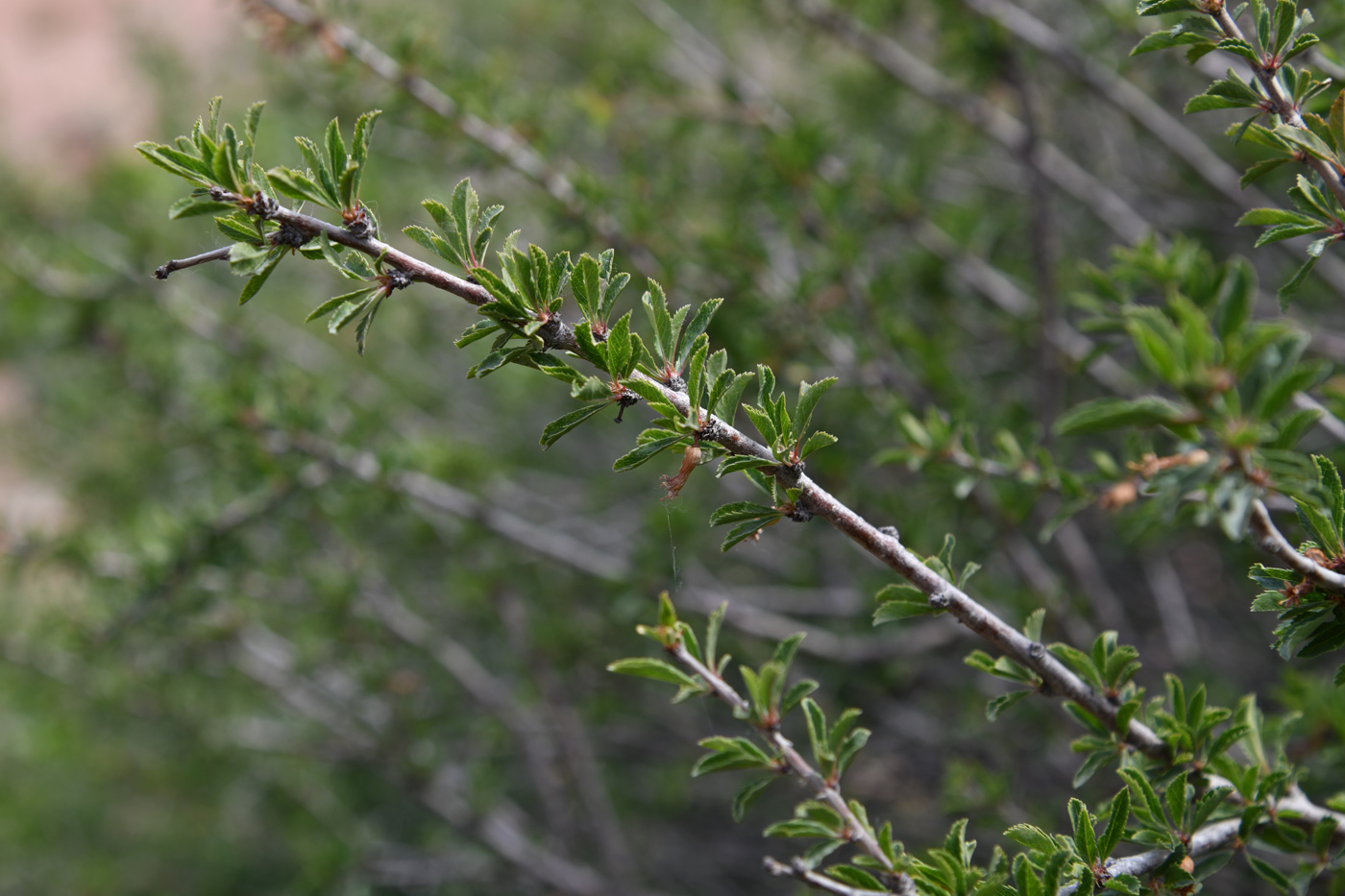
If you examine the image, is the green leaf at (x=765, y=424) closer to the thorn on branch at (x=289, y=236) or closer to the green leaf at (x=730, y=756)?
the green leaf at (x=730, y=756)

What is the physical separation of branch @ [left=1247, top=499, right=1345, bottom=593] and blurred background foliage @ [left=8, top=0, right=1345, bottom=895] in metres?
0.55

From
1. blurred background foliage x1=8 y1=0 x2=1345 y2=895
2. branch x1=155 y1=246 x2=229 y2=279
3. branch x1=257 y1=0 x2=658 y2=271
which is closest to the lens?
branch x1=155 y1=246 x2=229 y2=279

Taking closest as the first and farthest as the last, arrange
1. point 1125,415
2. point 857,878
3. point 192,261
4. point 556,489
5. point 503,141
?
point 1125,415, point 192,261, point 857,878, point 503,141, point 556,489

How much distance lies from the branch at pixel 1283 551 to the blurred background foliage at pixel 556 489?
545 millimetres

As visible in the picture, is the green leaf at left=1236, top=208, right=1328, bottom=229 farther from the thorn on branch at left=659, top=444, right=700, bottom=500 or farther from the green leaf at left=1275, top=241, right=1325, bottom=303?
the thorn on branch at left=659, top=444, right=700, bottom=500

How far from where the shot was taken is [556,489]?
4.81 meters

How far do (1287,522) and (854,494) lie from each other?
98cm

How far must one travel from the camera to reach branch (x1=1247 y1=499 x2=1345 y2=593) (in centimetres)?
88

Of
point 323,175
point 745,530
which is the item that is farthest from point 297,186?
point 745,530

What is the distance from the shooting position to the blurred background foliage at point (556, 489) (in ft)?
7.53

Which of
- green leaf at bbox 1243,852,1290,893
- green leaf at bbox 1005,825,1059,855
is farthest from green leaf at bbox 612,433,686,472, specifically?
green leaf at bbox 1243,852,1290,893

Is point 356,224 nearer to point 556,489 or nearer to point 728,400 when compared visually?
point 728,400

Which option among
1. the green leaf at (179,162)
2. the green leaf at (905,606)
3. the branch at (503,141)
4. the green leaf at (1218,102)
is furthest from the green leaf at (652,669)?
the branch at (503,141)

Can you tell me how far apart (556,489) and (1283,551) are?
411 centimetres
